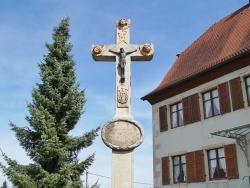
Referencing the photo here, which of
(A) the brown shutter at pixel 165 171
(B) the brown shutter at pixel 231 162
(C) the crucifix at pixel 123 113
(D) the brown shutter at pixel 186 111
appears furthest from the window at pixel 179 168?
(C) the crucifix at pixel 123 113

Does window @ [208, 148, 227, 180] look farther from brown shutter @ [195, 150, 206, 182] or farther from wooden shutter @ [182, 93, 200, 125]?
wooden shutter @ [182, 93, 200, 125]

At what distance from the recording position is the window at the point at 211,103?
1683 centimetres

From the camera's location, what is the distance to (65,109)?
45.3 ft

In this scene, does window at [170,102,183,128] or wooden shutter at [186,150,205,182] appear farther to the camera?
window at [170,102,183,128]

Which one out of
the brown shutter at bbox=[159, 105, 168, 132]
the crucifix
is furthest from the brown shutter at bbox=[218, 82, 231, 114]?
the crucifix

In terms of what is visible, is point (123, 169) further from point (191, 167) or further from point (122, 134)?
point (191, 167)

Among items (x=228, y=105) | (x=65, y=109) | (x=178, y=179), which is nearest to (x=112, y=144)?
(x=65, y=109)

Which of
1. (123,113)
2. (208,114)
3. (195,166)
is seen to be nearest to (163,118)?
(208,114)

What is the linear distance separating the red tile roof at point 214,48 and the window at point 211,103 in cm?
131

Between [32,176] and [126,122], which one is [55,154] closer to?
[32,176]

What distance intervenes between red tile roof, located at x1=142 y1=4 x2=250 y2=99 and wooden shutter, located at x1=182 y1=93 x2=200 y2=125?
1185mm

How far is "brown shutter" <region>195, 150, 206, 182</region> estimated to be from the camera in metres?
16.5

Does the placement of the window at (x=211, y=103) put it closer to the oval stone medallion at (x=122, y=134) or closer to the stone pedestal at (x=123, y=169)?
the oval stone medallion at (x=122, y=134)

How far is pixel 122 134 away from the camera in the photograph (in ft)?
24.3
